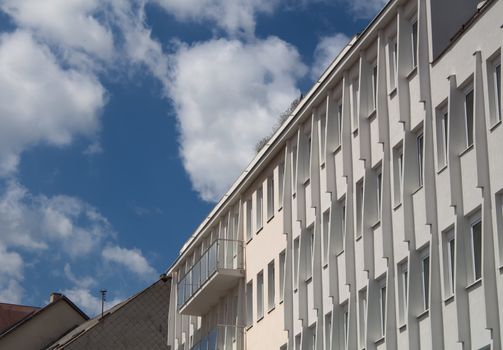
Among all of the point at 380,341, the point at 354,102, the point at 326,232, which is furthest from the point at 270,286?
the point at 380,341

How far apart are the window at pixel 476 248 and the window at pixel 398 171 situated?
4.17 metres

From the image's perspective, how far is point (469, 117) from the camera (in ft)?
98.5

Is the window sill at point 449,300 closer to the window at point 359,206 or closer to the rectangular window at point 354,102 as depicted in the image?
the window at point 359,206

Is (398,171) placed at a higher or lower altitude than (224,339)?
higher

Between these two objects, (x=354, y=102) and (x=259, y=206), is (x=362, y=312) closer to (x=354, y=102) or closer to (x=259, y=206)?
(x=354, y=102)

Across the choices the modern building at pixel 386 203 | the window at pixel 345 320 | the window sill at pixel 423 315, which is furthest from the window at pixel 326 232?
the window sill at pixel 423 315

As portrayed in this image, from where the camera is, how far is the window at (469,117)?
1172 inches

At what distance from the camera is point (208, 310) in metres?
52.2

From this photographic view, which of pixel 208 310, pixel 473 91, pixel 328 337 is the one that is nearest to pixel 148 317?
pixel 208 310

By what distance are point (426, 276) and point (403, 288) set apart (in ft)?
4.33

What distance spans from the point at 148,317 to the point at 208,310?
1382 centimetres

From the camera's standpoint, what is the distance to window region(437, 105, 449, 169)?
3084 cm

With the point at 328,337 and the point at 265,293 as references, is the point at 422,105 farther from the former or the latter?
the point at 265,293

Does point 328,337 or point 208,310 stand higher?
point 208,310
